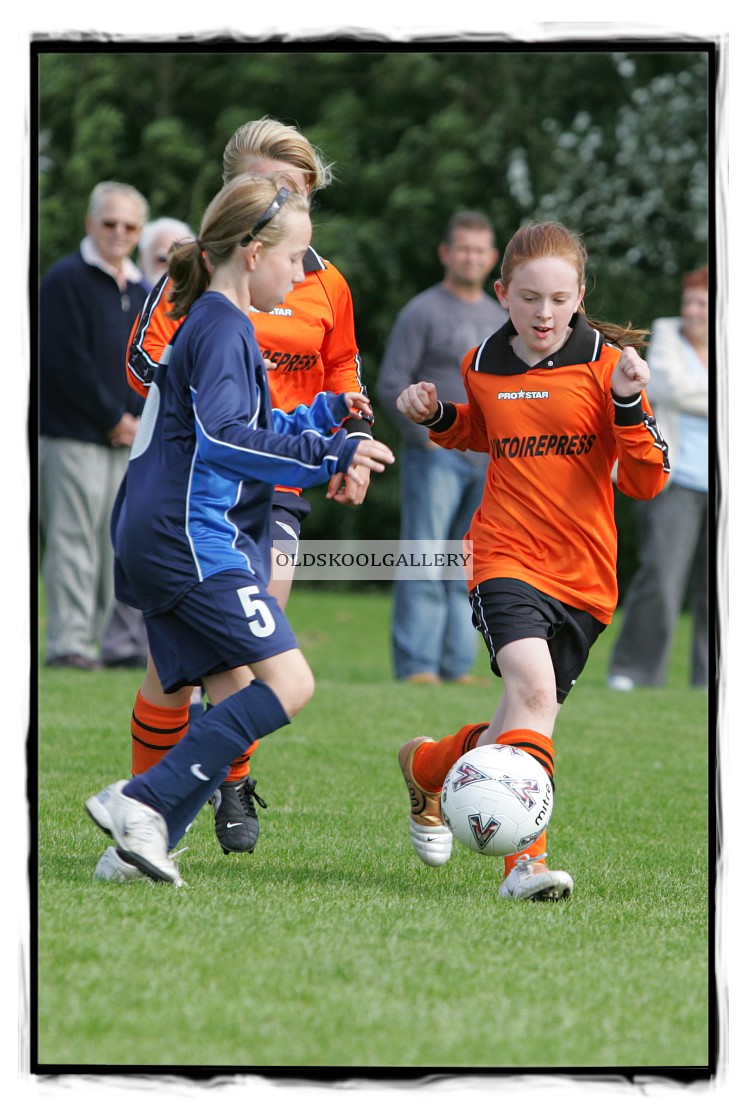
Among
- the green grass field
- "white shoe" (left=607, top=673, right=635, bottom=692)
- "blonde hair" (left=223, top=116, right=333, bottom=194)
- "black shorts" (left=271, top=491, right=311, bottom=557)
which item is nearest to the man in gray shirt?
"white shoe" (left=607, top=673, right=635, bottom=692)

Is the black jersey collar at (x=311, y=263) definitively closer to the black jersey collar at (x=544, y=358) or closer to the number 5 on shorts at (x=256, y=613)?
the black jersey collar at (x=544, y=358)

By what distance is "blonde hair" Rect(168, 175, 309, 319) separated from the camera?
13.1 feet

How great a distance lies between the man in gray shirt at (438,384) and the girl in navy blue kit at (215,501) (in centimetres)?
520

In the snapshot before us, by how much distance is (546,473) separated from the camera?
449 centimetres

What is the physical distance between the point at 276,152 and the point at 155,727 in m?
1.80

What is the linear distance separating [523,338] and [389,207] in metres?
15.2

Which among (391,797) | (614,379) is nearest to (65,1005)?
(614,379)

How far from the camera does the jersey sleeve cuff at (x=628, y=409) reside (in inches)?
169

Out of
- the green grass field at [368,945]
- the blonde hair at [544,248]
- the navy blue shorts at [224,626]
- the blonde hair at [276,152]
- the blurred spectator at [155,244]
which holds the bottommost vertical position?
the green grass field at [368,945]

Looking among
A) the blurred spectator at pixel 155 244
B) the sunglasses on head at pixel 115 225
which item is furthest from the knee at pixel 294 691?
the blurred spectator at pixel 155 244

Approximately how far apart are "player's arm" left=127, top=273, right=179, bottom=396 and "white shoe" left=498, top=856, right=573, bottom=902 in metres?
1.85

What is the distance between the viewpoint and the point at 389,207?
1925 centimetres

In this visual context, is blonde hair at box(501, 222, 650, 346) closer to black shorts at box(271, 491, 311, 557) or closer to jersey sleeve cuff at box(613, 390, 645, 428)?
jersey sleeve cuff at box(613, 390, 645, 428)

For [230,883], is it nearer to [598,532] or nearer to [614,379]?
[598,532]
